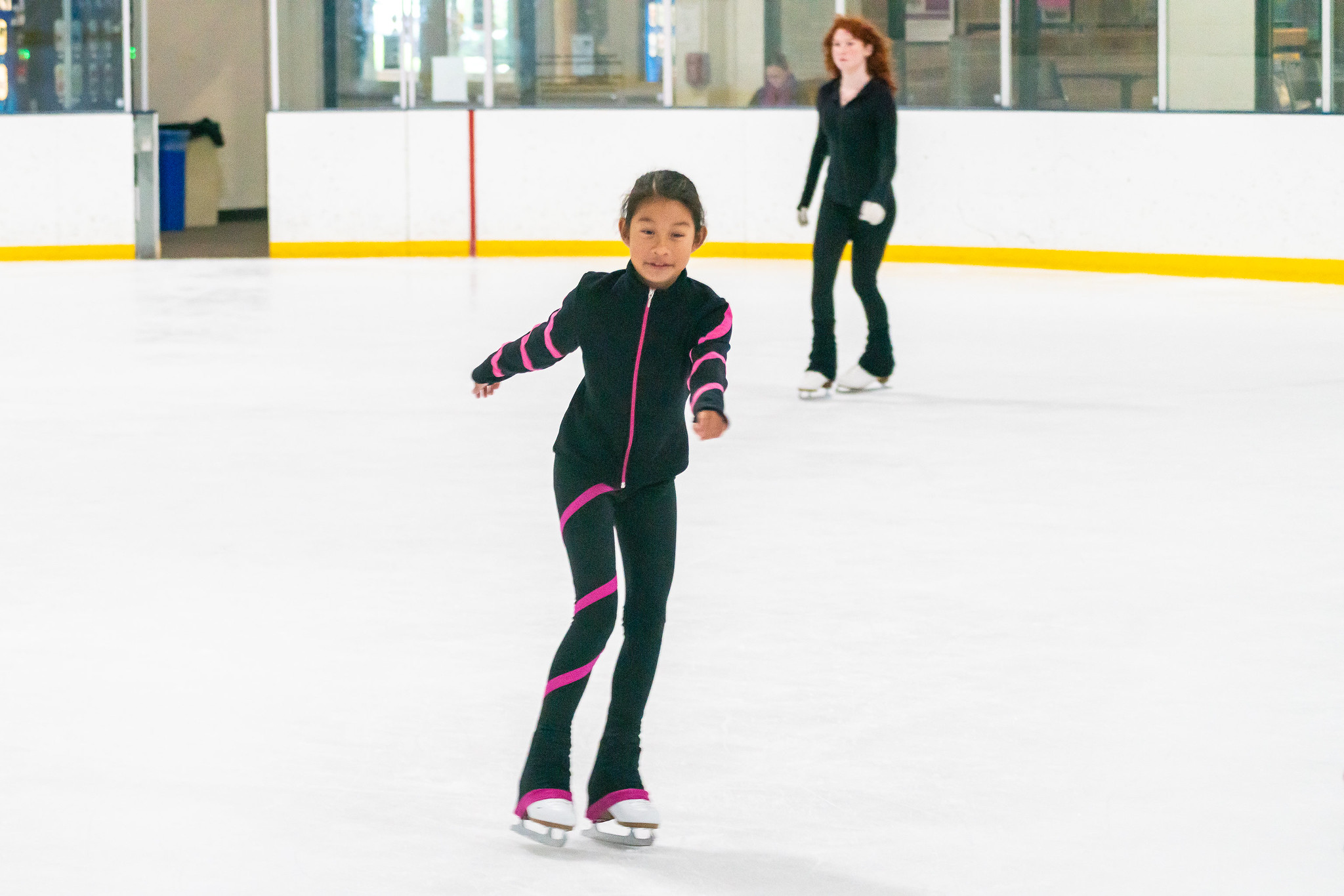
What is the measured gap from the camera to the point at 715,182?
44.6 feet

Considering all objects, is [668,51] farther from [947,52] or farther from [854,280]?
[854,280]

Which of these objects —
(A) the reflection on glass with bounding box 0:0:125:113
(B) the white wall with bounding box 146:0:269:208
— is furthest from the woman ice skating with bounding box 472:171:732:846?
(B) the white wall with bounding box 146:0:269:208

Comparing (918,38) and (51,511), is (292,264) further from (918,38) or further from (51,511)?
(51,511)

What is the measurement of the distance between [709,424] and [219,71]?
15.8 meters

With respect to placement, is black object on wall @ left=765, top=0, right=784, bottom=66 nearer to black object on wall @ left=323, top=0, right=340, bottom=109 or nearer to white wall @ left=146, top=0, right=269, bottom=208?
black object on wall @ left=323, top=0, right=340, bottom=109

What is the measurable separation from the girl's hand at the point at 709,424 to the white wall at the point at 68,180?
460 inches

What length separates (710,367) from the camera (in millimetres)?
2846

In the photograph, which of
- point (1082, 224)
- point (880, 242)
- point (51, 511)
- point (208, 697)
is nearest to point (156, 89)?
point (1082, 224)

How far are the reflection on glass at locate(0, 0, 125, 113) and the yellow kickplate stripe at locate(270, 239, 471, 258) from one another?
58.1 inches

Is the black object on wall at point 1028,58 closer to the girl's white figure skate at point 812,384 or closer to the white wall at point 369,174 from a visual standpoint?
the white wall at point 369,174

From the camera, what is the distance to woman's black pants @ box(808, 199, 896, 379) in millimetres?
7258

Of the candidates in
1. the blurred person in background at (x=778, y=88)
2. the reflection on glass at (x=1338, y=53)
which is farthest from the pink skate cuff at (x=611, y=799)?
the blurred person in background at (x=778, y=88)

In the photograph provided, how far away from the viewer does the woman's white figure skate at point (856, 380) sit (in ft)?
24.6

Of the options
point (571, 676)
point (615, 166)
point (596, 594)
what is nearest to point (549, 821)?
point (571, 676)
